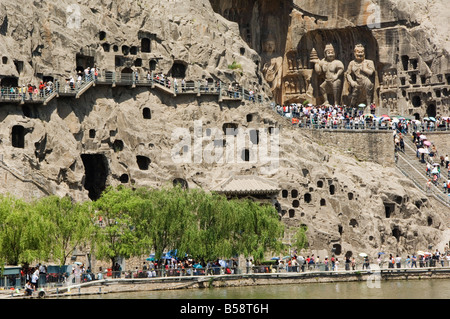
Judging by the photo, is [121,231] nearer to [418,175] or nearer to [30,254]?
[30,254]

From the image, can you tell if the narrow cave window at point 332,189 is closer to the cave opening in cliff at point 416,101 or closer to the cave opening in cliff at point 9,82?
the cave opening in cliff at point 416,101

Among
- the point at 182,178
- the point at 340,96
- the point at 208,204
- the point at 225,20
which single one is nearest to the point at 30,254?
the point at 208,204

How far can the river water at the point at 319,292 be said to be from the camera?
2644 inches

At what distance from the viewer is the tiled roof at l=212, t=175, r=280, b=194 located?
80.6 meters

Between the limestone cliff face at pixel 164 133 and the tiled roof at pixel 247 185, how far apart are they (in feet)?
4.40

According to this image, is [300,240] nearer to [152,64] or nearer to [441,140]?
[152,64]

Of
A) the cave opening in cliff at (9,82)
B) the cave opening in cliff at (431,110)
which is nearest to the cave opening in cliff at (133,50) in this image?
the cave opening in cliff at (9,82)

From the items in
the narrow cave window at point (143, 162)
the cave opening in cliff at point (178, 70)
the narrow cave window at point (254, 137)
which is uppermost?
the cave opening in cliff at point (178, 70)

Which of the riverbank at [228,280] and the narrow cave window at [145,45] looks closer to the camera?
the riverbank at [228,280]

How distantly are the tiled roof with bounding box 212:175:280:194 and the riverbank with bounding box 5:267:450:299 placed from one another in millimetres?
8954

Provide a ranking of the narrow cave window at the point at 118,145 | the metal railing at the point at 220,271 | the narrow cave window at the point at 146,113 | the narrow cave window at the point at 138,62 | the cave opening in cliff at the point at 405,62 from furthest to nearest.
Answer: the cave opening in cliff at the point at 405,62
the narrow cave window at the point at 138,62
the narrow cave window at the point at 146,113
the narrow cave window at the point at 118,145
the metal railing at the point at 220,271

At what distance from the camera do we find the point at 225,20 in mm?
94562

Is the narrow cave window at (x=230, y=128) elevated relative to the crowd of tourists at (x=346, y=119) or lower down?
lower down

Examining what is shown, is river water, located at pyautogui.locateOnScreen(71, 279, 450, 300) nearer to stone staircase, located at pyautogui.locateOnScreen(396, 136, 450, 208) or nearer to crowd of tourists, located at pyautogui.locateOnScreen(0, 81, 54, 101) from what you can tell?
stone staircase, located at pyautogui.locateOnScreen(396, 136, 450, 208)
